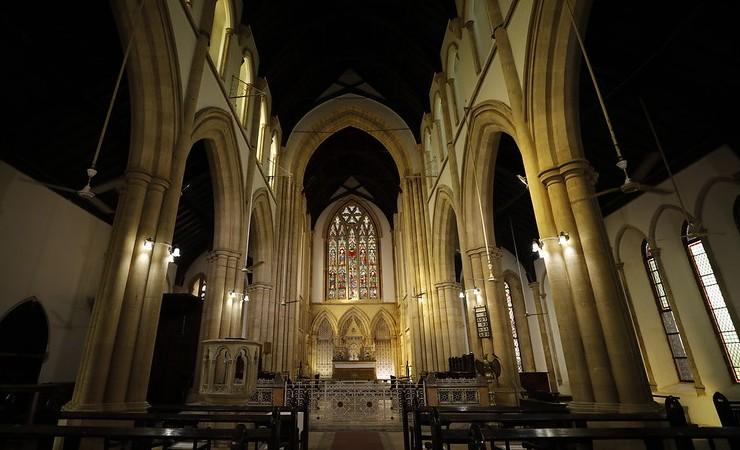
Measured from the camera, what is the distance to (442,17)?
1141 cm

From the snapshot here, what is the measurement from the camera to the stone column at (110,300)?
15.0 feet

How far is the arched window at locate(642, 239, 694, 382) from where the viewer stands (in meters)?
9.74

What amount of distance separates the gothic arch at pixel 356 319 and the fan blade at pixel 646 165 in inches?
632

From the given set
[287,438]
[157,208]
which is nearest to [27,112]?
[157,208]

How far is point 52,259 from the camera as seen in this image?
30.7 feet

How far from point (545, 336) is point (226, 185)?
13301mm

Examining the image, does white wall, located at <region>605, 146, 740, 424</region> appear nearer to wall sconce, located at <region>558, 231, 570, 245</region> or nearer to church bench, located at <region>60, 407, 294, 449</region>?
wall sconce, located at <region>558, 231, 570, 245</region>

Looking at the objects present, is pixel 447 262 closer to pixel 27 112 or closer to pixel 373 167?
pixel 373 167

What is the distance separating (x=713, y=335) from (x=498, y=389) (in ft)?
17.2

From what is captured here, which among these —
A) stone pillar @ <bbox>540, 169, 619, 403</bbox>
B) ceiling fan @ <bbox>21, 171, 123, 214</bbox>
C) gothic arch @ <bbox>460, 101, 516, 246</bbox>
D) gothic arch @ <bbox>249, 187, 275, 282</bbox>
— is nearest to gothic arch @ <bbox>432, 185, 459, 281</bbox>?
gothic arch @ <bbox>460, 101, 516, 246</bbox>

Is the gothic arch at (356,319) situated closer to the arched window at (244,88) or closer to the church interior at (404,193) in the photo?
the church interior at (404,193)

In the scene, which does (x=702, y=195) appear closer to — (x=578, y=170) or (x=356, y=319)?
(x=578, y=170)

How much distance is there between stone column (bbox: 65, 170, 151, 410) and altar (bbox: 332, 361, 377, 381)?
655 inches

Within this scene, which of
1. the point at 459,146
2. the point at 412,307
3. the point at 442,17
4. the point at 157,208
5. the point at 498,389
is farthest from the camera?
the point at 412,307
